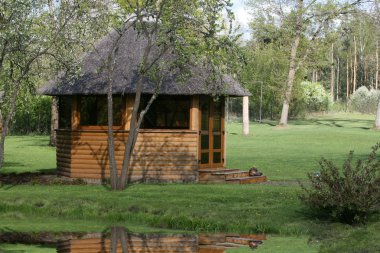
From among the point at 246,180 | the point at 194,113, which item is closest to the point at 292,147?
the point at 246,180

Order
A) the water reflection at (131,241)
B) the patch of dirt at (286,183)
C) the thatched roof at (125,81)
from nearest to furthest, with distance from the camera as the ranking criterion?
1. the water reflection at (131,241)
2. the thatched roof at (125,81)
3. the patch of dirt at (286,183)

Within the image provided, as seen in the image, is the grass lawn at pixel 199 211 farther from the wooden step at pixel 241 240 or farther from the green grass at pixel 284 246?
the wooden step at pixel 241 240

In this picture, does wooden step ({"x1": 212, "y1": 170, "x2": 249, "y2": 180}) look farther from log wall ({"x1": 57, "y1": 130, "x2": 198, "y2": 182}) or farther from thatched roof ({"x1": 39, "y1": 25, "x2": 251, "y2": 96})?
thatched roof ({"x1": 39, "y1": 25, "x2": 251, "y2": 96})

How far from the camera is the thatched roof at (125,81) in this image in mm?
23312

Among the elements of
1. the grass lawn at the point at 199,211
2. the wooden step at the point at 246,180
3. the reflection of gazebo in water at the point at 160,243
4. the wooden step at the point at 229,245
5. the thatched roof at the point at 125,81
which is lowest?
the wooden step at the point at 229,245

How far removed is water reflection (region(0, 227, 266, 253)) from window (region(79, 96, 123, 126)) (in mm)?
7850

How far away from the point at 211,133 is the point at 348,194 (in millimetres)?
9541

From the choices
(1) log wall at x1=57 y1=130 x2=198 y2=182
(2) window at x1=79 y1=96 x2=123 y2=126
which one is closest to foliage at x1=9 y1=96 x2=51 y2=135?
(2) window at x1=79 y1=96 x2=123 y2=126

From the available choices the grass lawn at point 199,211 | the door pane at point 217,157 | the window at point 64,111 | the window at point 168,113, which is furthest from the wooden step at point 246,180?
the window at point 64,111

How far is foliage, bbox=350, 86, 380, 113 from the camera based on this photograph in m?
77.2

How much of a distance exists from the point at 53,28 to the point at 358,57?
9333 centimetres

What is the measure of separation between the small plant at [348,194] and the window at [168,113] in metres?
8.17

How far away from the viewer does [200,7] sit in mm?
20500

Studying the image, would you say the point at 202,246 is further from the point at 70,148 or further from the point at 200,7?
the point at 70,148
